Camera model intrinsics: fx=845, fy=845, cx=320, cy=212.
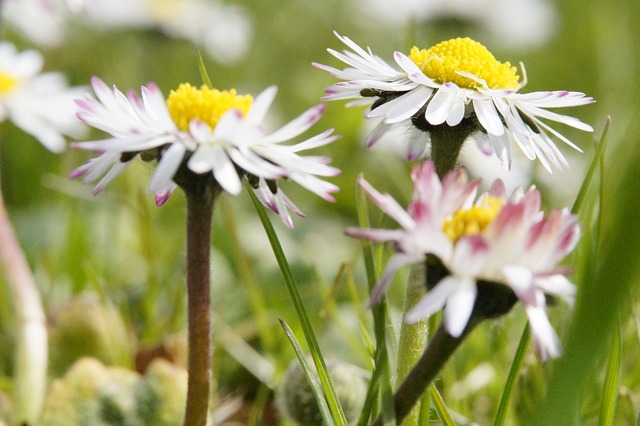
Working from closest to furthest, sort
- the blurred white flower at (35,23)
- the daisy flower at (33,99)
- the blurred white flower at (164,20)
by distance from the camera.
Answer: the daisy flower at (33,99)
the blurred white flower at (35,23)
the blurred white flower at (164,20)

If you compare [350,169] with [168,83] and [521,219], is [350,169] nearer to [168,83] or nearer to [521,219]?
[168,83]

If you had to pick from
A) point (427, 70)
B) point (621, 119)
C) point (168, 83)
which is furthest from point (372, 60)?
point (168, 83)

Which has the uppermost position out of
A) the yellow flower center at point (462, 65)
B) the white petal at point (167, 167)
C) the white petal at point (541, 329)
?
the yellow flower center at point (462, 65)

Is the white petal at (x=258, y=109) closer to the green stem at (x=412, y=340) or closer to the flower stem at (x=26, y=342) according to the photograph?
the green stem at (x=412, y=340)

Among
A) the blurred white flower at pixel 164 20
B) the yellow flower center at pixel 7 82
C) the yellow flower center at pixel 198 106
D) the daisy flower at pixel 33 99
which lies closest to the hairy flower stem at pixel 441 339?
the yellow flower center at pixel 198 106

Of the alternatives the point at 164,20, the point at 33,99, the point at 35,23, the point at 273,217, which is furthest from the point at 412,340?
the point at 164,20

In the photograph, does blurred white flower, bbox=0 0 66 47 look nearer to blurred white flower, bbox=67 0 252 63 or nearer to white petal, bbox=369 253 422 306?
blurred white flower, bbox=67 0 252 63

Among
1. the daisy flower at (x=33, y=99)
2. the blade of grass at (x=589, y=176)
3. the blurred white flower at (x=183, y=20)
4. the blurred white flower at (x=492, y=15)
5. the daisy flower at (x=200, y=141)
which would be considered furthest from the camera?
the blurred white flower at (x=492, y=15)

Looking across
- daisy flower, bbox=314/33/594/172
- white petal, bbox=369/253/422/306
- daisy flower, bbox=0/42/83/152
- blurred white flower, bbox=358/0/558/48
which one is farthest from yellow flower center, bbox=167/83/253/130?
blurred white flower, bbox=358/0/558/48
